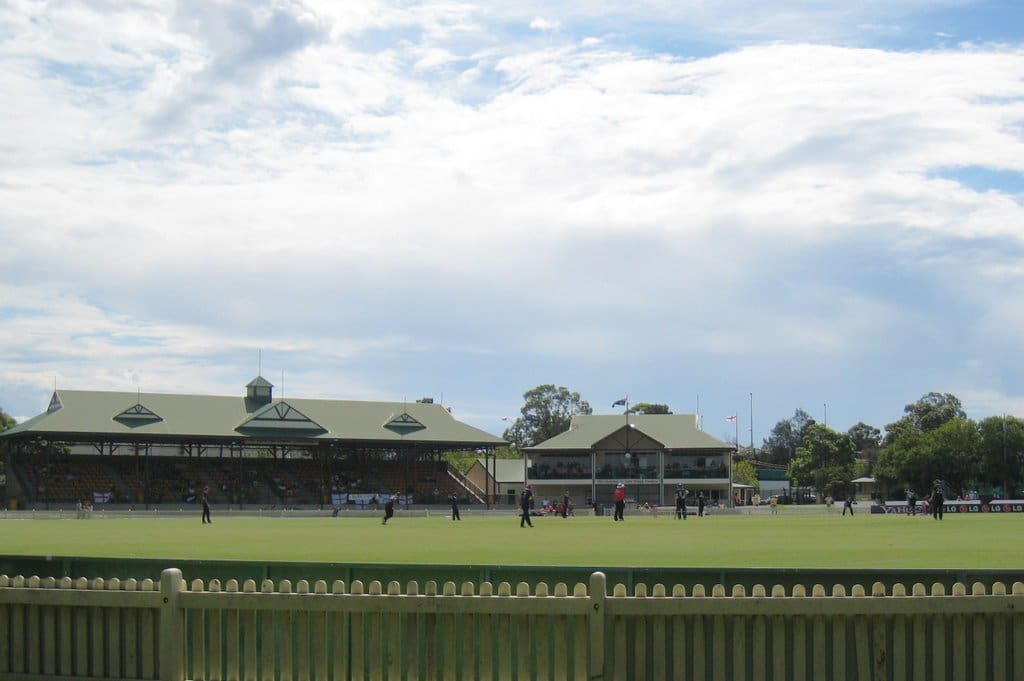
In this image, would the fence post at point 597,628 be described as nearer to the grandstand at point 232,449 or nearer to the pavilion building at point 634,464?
the grandstand at point 232,449

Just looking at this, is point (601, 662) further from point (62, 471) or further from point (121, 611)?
point (62, 471)

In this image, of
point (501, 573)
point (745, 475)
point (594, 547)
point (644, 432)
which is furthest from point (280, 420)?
point (501, 573)

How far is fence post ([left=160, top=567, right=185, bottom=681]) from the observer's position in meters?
10.9

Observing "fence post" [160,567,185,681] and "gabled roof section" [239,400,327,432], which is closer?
"fence post" [160,567,185,681]

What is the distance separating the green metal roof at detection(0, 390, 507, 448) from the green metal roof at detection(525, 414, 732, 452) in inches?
657

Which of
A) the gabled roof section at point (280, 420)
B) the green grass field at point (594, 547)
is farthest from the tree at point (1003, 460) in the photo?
the green grass field at point (594, 547)

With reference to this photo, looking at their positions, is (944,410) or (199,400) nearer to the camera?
(199,400)

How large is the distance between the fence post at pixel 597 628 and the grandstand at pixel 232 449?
74985 millimetres

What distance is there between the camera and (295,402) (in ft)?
327

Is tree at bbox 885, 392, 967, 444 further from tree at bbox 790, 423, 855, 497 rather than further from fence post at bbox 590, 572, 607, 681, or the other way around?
fence post at bbox 590, 572, 607, 681

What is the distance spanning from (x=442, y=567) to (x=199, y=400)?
87.6 m

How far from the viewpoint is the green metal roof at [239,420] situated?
86.5 meters

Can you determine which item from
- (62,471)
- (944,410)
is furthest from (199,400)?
(944,410)

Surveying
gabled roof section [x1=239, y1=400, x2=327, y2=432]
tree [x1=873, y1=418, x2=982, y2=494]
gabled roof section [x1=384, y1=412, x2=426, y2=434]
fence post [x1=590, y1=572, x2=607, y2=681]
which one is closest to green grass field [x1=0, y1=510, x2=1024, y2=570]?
fence post [x1=590, y1=572, x2=607, y2=681]
